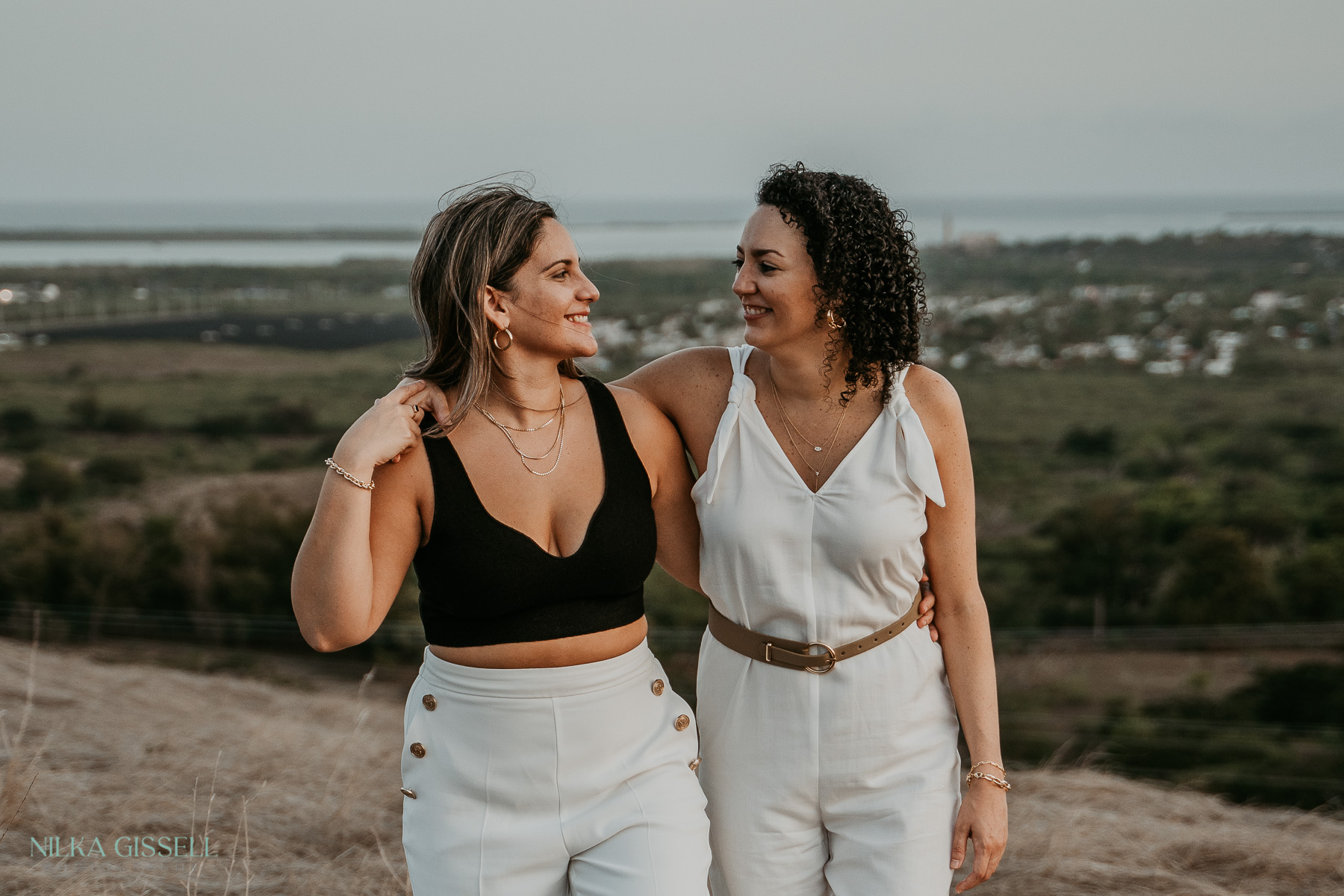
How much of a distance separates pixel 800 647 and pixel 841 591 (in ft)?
0.49

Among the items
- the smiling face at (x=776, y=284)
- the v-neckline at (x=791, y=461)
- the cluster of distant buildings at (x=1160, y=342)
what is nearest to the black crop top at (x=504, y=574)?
the v-neckline at (x=791, y=461)

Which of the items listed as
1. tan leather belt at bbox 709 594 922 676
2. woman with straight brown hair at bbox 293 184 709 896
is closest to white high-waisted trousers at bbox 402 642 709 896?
woman with straight brown hair at bbox 293 184 709 896

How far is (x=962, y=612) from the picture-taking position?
2432 mm

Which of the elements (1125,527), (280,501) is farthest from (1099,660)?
(280,501)

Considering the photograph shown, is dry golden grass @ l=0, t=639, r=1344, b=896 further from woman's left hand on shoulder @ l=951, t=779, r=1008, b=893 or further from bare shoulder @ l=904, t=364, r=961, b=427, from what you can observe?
bare shoulder @ l=904, t=364, r=961, b=427

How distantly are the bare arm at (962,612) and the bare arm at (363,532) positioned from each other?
109cm

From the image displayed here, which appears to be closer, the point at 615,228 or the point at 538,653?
the point at 538,653

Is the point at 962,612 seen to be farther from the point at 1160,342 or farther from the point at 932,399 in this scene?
the point at 1160,342

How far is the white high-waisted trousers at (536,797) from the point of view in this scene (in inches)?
82.2

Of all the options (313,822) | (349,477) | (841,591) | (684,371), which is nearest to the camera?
(349,477)

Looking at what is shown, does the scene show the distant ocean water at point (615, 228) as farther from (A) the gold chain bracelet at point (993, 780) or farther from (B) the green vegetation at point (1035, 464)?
(A) the gold chain bracelet at point (993, 780)

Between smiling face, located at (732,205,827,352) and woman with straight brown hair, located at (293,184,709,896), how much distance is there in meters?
0.36

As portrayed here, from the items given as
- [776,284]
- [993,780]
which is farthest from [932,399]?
[993,780]

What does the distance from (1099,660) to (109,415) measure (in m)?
42.7
